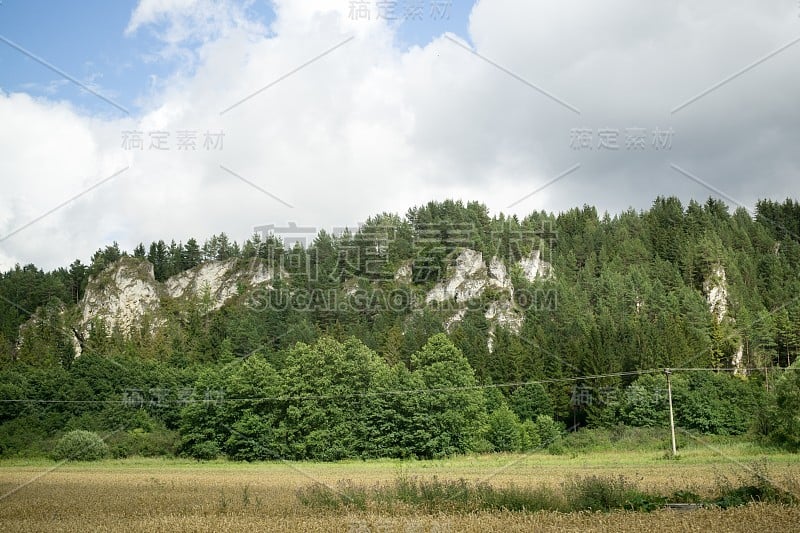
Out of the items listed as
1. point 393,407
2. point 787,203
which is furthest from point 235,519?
point 787,203

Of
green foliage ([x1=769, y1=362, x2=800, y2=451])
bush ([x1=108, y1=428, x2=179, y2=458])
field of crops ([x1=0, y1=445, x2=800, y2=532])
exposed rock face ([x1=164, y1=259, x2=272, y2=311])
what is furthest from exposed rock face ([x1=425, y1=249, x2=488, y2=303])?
field of crops ([x1=0, y1=445, x2=800, y2=532])

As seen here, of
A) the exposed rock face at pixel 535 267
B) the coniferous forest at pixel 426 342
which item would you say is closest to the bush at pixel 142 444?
the coniferous forest at pixel 426 342

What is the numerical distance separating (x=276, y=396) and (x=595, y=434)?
32969 mm

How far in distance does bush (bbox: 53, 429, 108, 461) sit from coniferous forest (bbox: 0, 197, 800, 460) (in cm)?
195

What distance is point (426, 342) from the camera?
10338cm

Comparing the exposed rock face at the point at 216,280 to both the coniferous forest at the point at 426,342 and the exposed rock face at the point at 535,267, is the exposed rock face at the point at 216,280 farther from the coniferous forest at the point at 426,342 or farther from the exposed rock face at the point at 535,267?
the exposed rock face at the point at 535,267

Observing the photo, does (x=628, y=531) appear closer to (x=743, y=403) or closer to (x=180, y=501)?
(x=180, y=501)

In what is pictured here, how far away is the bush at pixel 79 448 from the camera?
6469 centimetres

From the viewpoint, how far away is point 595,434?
68.8 meters

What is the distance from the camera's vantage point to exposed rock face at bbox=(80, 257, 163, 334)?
537 feet

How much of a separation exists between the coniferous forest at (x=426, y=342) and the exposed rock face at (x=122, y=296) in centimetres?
131

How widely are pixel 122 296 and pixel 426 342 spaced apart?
96.1m

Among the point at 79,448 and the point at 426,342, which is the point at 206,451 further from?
the point at 426,342

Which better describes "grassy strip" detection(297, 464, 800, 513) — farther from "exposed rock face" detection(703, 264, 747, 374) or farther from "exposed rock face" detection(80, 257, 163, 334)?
"exposed rock face" detection(80, 257, 163, 334)
